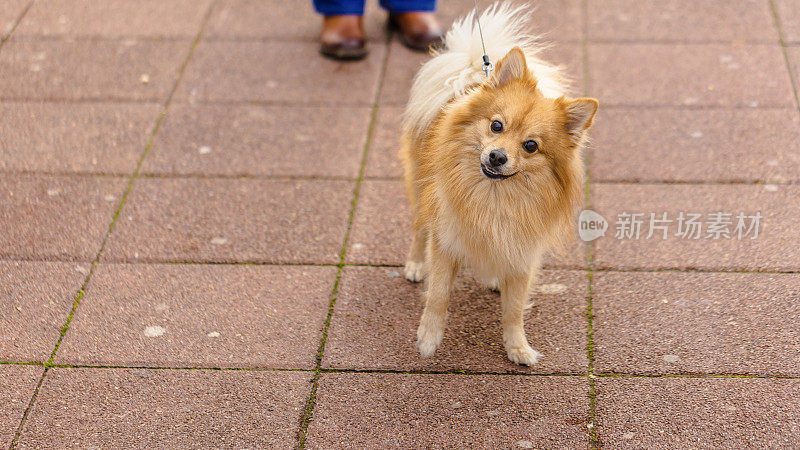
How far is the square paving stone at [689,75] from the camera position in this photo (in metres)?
4.85

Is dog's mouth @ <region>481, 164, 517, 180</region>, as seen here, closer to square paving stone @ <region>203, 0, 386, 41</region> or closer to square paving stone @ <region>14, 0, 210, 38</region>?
square paving stone @ <region>203, 0, 386, 41</region>

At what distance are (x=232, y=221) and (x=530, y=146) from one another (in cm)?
190

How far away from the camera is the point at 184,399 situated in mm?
3172

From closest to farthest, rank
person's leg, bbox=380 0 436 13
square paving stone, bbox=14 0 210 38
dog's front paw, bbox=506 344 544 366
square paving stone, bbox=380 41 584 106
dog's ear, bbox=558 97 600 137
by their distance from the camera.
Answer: dog's ear, bbox=558 97 600 137 < dog's front paw, bbox=506 344 544 366 < square paving stone, bbox=380 41 584 106 < person's leg, bbox=380 0 436 13 < square paving stone, bbox=14 0 210 38

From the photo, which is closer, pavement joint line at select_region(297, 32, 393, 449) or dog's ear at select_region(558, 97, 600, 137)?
dog's ear at select_region(558, 97, 600, 137)

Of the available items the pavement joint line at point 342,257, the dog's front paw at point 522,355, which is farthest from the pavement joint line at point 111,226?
the dog's front paw at point 522,355

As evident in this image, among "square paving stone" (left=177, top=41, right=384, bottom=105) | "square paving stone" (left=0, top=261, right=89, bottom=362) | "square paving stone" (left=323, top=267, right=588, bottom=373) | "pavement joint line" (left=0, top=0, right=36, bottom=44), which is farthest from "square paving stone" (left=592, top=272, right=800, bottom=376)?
"pavement joint line" (left=0, top=0, right=36, bottom=44)

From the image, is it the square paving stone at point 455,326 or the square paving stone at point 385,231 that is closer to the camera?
the square paving stone at point 455,326

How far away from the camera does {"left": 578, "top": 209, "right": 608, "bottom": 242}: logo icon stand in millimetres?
3966

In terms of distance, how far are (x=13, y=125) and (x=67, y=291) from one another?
5.40 ft

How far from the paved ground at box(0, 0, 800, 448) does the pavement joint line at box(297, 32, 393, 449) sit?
0.01 metres

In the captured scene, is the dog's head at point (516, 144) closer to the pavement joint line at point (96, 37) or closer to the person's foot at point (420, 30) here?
the person's foot at point (420, 30)

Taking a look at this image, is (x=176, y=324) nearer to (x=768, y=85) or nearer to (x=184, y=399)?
(x=184, y=399)

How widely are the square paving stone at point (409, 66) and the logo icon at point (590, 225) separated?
1141 mm
